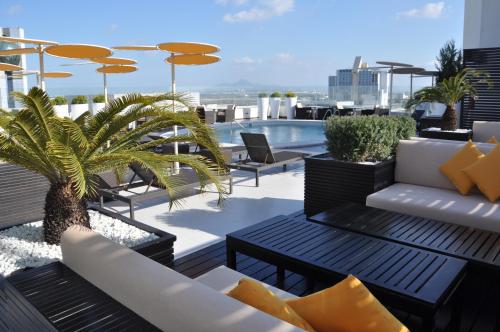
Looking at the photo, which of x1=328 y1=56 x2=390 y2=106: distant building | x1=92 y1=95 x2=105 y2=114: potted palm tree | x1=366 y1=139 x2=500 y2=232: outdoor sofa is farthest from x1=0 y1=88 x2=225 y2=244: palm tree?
x1=328 y1=56 x2=390 y2=106: distant building

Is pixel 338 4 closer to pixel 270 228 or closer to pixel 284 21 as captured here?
pixel 284 21

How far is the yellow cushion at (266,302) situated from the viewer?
1.39m

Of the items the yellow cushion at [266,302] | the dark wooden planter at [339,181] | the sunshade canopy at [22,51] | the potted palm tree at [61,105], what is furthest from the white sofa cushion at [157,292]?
the potted palm tree at [61,105]

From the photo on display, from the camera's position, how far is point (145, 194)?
4719 mm

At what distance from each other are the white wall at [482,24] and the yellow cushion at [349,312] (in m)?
10.8

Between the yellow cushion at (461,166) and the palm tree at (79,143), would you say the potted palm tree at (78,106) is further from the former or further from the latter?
the yellow cushion at (461,166)

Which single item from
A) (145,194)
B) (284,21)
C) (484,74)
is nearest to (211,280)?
(145,194)

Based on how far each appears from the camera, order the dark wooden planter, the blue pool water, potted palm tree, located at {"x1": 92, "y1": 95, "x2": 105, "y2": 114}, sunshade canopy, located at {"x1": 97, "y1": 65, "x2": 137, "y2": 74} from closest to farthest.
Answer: the dark wooden planter < sunshade canopy, located at {"x1": 97, "y1": 65, "x2": 137, "y2": 74} < the blue pool water < potted palm tree, located at {"x1": 92, "y1": 95, "x2": 105, "y2": 114}

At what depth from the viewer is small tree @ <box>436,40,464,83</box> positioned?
10.9 metres

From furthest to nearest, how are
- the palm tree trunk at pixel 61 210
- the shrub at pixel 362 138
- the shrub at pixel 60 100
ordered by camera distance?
1. the shrub at pixel 60 100
2. the shrub at pixel 362 138
3. the palm tree trunk at pixel 61 210

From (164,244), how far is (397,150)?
9.39 ft

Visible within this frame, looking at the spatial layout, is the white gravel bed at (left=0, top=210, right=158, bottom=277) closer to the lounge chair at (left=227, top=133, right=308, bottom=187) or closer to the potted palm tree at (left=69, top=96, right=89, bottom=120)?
the lounge chair at (left=227, top=133, right=308, bottom=187)

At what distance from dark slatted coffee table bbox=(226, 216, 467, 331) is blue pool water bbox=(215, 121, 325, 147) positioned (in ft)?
33.2

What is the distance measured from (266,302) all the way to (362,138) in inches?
126
